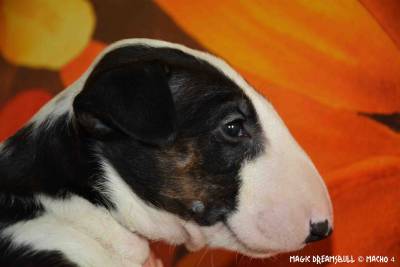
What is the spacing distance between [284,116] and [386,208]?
0.45 m

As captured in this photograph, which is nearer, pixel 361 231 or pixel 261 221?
pixel 261 221

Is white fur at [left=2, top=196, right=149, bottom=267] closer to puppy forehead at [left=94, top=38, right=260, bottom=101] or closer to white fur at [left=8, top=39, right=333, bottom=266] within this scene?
white fur at [left=8, top=39, right=333, bottom=266]

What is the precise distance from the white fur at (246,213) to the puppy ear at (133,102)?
187 mm

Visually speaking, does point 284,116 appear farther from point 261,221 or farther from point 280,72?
point 261,221

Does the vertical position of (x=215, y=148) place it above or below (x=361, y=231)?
above

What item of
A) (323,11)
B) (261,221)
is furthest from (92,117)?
(323,11)

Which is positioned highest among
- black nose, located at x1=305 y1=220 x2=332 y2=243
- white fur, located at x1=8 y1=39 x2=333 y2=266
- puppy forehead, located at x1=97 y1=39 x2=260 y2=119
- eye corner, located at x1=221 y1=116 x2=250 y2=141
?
puppy forehead, located at x1=97 y1=39 x2=260 y2=119

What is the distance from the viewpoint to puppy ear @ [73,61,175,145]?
110 cm

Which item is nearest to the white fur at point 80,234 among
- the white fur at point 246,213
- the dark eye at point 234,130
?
the white fur at point 246,213

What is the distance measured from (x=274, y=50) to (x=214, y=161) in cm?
82

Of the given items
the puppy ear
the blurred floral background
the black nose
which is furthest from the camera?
the blurred floral background

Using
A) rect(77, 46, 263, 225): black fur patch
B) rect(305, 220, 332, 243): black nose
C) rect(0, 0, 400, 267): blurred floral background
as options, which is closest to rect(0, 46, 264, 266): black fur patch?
rect(77, 46, 263, 225): black fur patch

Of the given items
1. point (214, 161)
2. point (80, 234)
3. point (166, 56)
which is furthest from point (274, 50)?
point (80, 234)

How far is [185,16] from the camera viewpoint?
6.30 feet
